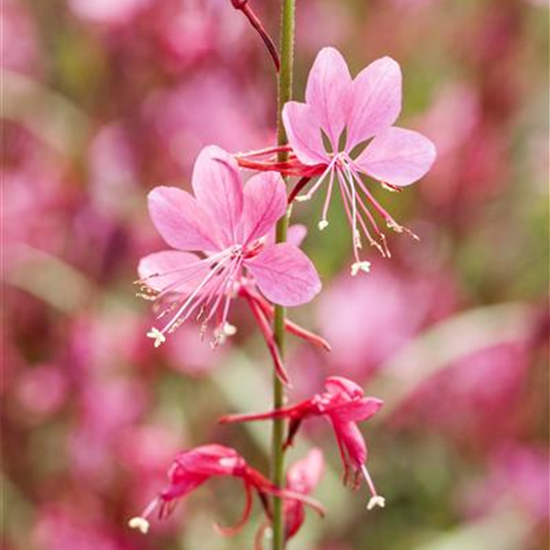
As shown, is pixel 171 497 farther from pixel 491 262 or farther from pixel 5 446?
pixel 491 262

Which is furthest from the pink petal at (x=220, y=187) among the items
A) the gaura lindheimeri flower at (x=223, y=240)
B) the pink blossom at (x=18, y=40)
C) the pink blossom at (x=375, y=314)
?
the pink blossom at (x=18, y=40)

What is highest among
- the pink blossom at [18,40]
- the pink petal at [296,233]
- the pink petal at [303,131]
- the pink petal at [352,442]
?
the pink blossom at [18,40]

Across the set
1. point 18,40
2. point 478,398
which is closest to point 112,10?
point 18,40

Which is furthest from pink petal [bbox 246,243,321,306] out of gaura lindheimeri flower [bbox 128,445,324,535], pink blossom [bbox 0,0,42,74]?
pink blossom [bbox 0,0,42,74]

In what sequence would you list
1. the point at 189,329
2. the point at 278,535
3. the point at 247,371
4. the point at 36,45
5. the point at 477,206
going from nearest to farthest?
the point at 278,535 → the point at 247,371 → the point at 189,329 → the point at 477,206 → the point at 36,45

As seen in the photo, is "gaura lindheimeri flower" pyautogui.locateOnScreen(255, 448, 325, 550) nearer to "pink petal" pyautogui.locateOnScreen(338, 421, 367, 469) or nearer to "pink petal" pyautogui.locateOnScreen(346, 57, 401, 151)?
"pink petal" pyautogui.locateOnScreen(338, 421, 367, 469)

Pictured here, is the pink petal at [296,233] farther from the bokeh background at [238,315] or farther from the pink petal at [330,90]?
the bokeh background at [238,315]

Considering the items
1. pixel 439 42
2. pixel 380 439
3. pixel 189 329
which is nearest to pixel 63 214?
pixel 189 329
